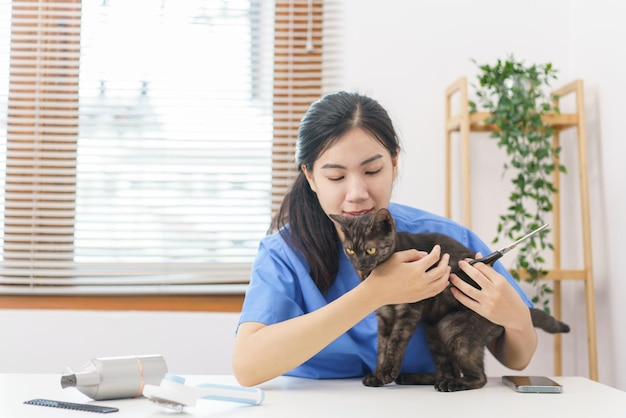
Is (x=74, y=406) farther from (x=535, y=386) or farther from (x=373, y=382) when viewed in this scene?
(x=535, y=386)

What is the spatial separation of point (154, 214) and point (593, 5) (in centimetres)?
179

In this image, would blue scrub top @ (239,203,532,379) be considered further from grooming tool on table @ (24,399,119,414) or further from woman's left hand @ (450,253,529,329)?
grooming tool on table @ (24,399,119,414)

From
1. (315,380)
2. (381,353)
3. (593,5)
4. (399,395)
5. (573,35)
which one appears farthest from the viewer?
(573,35)

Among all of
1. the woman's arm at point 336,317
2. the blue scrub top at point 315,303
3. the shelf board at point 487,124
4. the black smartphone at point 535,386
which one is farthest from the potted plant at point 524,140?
the woman's arm at point 336,317

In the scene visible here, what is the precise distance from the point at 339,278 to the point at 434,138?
1.12m

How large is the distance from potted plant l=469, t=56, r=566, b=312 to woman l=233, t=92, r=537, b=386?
69 cm

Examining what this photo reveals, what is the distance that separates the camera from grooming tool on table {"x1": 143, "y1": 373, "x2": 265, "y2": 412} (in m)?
1.01

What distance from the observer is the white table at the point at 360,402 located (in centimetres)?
102

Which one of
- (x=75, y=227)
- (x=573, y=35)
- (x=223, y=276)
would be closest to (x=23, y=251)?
(x=75, y=227)

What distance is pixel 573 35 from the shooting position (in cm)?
245

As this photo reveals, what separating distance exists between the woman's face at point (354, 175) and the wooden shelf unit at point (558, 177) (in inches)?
37.0

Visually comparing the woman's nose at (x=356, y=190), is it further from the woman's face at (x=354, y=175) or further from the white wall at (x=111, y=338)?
the white wall at (x=111, y=338)

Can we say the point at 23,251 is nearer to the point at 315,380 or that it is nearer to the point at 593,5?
the point at 315,380

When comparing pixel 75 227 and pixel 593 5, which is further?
pixel 75 227
